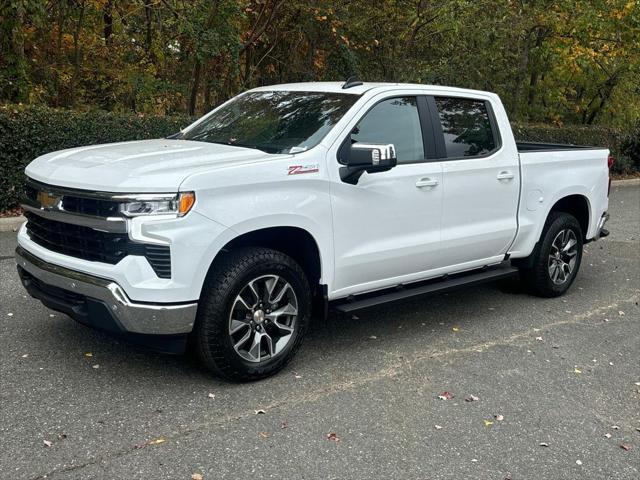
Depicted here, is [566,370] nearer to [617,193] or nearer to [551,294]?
[551,294]

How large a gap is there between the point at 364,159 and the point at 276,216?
0.73 metres

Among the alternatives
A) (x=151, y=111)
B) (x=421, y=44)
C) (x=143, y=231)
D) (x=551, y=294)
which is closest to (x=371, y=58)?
(x=421, y=44)

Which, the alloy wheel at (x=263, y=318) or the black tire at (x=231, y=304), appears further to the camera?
the alloy wheel at (x=263, y=318)

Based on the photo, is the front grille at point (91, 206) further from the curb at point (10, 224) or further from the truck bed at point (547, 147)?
the curb at point (10, 224)

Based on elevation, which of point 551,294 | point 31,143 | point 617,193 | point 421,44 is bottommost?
point 617,193

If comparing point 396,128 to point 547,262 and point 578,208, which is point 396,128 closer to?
point 547,262

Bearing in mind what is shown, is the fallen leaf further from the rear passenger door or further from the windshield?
the windshield

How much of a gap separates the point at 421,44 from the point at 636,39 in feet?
19.8

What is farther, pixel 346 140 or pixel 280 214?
pixel 346 140

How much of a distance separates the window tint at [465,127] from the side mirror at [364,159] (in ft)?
3.42

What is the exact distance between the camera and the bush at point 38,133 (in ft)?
29.5

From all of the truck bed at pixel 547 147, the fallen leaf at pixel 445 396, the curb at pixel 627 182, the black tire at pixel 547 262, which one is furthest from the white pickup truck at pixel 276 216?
the curb at pixel 627 182

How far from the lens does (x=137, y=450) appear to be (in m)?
3.39

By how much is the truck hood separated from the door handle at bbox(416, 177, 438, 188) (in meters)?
1.21
